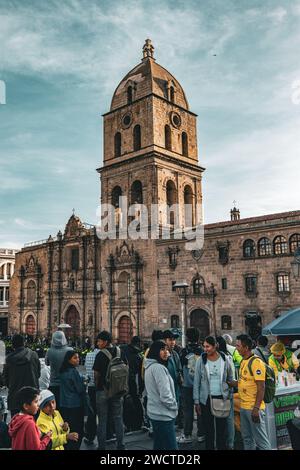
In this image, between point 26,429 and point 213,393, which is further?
point 213,393

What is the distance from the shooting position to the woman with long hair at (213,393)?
7086 millimetres

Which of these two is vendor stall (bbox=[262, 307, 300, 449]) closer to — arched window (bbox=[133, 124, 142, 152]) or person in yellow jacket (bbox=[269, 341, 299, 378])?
person in yellow jacket (bbox=[269, 341, 299, 378])

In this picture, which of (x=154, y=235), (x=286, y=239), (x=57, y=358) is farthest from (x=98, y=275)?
(x=57, y=358)

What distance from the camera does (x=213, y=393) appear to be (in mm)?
7180

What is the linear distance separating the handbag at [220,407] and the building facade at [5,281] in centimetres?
5040

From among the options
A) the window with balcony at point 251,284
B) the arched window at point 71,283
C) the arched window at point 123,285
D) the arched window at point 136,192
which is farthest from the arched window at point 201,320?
the arched window at point 71,283

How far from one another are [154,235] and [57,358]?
80.7 feet

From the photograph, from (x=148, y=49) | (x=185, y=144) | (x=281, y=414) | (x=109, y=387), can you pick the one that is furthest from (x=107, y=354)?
(x=148, y=49)

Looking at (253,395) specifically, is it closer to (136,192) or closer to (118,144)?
(136,192)

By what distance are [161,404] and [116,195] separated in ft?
103

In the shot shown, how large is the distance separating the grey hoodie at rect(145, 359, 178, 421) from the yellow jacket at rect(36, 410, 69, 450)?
1.30 meters

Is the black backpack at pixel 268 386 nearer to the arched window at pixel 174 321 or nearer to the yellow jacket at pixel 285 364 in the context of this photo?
the yellow jacket at pixel 285 364

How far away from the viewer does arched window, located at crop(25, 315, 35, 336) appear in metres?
42.7

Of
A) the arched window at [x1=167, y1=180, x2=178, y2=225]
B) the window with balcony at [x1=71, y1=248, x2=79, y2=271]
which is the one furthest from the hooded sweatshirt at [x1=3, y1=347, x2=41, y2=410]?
the window with balcony at [x1=71, y1=248, x2=79, y2=271]
